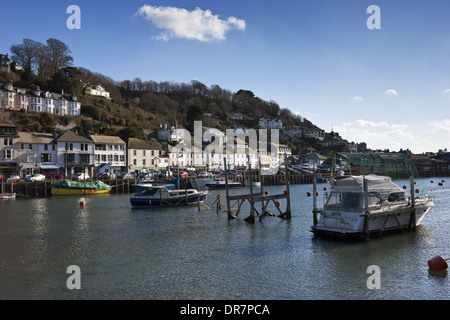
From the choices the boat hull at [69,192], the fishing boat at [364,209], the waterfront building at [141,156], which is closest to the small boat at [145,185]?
the boat hull at [69,192]

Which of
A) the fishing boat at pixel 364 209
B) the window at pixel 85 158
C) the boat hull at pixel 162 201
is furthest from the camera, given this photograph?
the window at pixel 85 158

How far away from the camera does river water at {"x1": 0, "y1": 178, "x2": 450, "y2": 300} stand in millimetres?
14320

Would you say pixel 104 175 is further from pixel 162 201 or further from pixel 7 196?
pixel 162 201

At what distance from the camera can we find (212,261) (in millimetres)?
18469

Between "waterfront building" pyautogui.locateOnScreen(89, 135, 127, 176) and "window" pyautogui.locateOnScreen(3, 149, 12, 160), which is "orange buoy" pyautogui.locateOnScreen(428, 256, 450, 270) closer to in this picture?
"waterfront building" pyautogui.locateOnScreen(89, 135, 127, 176)

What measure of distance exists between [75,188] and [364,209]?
48244mm

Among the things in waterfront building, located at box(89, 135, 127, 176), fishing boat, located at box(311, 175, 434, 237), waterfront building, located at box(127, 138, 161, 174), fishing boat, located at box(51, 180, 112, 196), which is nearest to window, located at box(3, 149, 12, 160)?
waterfront building, located at box(89, 135, 127, 176)

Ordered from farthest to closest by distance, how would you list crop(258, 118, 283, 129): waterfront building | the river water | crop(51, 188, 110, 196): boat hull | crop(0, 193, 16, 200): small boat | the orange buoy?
crop(258, 118, 283, 129): waterfront building → crop(51, 188, 110, 196): boat hull → crop(0, 193, 16, 200): small boat → the orange buoy → the river water

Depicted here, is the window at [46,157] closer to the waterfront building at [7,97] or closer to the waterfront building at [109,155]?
the waterfront building at [109,155]

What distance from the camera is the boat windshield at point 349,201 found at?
72.1 ft

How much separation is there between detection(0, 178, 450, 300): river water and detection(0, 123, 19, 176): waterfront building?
133 ft

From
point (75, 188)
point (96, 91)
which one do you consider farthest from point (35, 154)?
point (96, 91)
